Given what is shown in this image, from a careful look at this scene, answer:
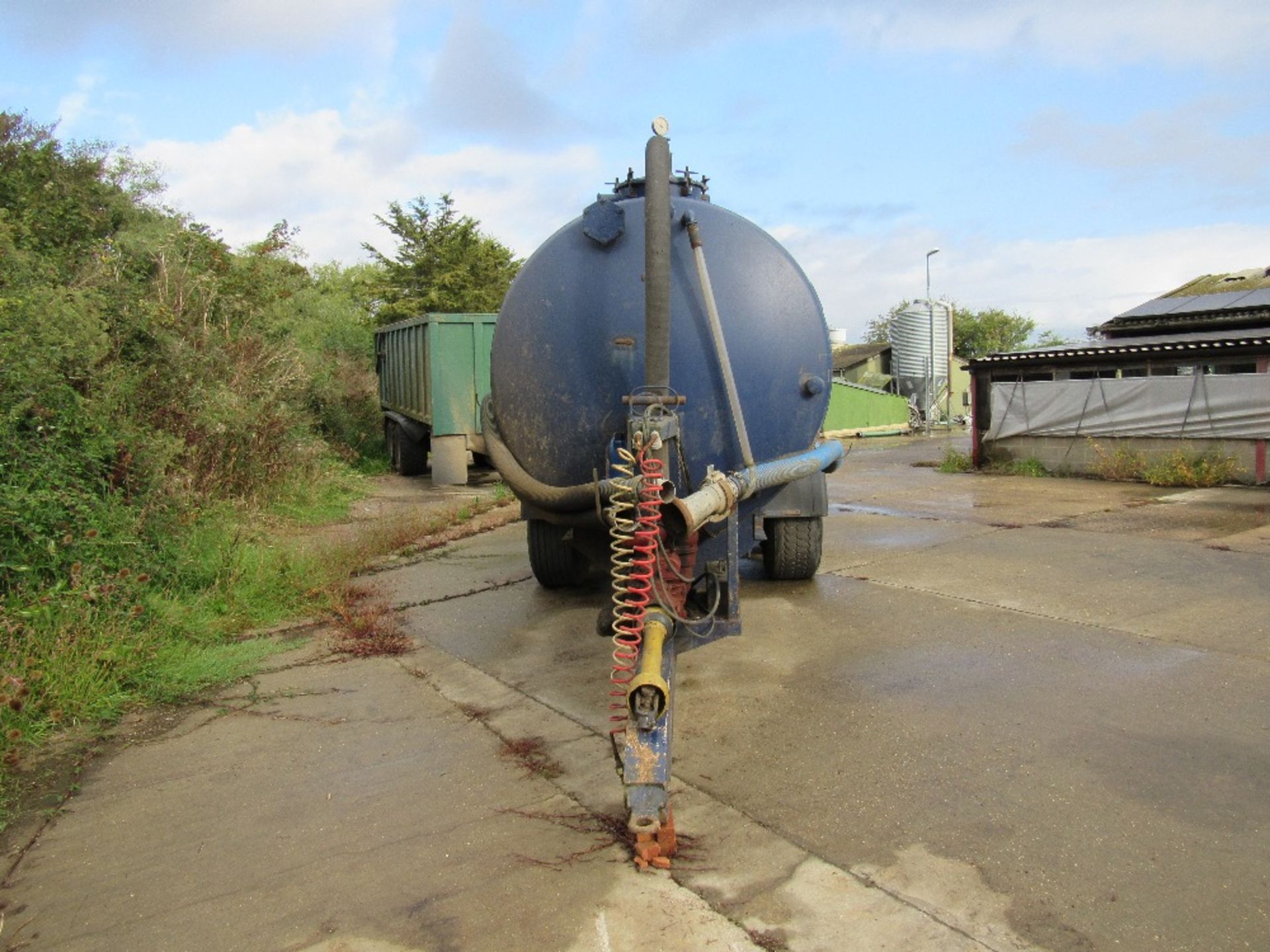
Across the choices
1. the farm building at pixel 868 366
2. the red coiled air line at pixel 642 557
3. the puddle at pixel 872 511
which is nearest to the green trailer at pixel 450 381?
the puddle at pixel 872 511

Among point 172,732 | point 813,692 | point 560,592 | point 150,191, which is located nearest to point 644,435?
point 813,692

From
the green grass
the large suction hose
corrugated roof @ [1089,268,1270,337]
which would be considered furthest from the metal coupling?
corrugated roof @ [1089,268,1270,337]

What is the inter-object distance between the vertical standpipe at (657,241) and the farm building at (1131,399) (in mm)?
11741

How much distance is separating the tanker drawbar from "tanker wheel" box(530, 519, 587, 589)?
4.09 ft

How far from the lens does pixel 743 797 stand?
3.50m

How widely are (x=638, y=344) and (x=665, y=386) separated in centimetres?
48

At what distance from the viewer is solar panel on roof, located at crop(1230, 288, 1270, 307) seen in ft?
57.6

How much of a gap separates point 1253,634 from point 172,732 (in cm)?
610

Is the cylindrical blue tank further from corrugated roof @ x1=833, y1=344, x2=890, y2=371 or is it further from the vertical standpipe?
corrugated roof @ x1=833, y1=344, x2=890, y2=371

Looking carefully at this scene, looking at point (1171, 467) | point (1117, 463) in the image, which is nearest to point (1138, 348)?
point (1117, 463)

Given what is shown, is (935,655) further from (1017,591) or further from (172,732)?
(172,732)

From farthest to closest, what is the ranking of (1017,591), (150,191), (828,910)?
(150,191)
(1017,591)
(828,910)

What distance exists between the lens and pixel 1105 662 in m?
4.89

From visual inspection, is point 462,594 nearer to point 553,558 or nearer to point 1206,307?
point 553,558
